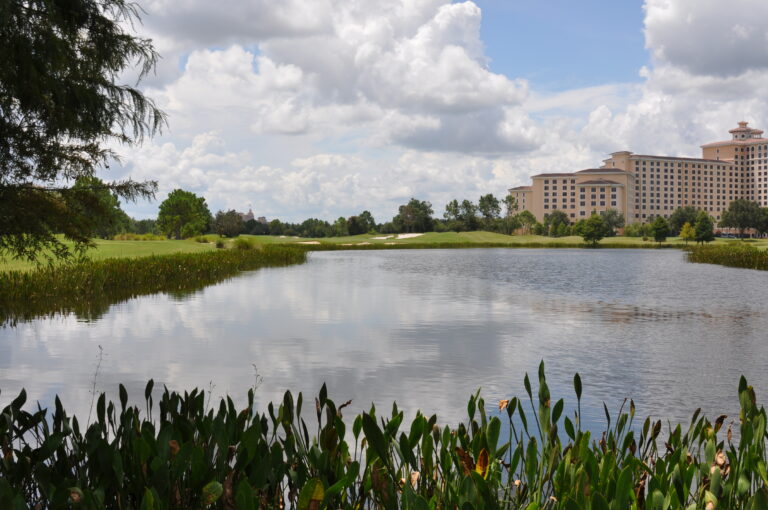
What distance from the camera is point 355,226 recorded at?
455 feet

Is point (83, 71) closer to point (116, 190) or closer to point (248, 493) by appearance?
point (116, 190)

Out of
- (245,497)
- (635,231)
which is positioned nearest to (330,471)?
(245,497)

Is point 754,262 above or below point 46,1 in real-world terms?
below

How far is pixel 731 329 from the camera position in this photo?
13406 mm

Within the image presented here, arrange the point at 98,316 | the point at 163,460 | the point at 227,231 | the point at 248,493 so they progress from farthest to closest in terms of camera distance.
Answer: the point at 227,231
the point at 98,316
the point at 163,460
the point at 248,493

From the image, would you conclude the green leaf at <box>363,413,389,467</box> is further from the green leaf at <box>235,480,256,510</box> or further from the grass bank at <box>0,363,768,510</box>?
the green leaf at <box>235,480,256,510</box>

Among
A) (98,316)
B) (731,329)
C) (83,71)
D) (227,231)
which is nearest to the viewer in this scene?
(83,71)

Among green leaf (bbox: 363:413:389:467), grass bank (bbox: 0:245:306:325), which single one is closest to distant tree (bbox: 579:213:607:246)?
grass bank (bbox: 0:245:306:325)

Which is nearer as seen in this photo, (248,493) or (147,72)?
(248,493)

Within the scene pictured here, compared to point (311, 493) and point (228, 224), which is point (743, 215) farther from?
point (311, 493)

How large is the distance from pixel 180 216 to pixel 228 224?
1208 centimetres

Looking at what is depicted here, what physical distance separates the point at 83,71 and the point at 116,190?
2707 millimetres

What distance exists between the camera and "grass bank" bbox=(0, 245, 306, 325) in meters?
16.0

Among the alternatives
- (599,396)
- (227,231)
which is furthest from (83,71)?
(227,231)
